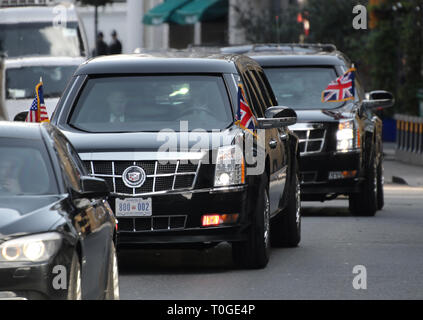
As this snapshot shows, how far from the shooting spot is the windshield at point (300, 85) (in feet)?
57.2

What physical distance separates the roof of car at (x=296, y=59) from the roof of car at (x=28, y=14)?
15.5 metres

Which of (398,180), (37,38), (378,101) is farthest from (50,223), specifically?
(37,38)

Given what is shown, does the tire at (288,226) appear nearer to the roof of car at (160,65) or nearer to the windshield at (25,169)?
the roof of car at (160,65)

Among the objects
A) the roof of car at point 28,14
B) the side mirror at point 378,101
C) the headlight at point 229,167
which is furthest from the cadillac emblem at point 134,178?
the roof of car at point 28,14

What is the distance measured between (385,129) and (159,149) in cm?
2836

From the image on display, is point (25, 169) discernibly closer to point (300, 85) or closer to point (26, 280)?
point (26, 280)

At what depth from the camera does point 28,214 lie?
7.12m

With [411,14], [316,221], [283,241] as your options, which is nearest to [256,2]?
[411,14]

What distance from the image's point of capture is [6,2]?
33.7m

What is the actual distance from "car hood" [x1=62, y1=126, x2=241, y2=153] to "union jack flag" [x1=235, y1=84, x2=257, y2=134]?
0.21 meters

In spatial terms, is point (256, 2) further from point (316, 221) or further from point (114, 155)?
point (114, 155)

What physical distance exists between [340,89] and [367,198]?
1.36 meters

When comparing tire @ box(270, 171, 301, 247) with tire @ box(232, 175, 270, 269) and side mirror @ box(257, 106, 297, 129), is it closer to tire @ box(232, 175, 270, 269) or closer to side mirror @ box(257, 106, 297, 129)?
side mirror @ box(257, 106, 297, 129)

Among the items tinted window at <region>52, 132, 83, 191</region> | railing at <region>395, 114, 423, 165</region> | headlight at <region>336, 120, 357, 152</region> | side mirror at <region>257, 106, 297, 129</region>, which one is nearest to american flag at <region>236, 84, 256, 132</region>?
side mirror at <region>257, 106, 297, 129</region>
